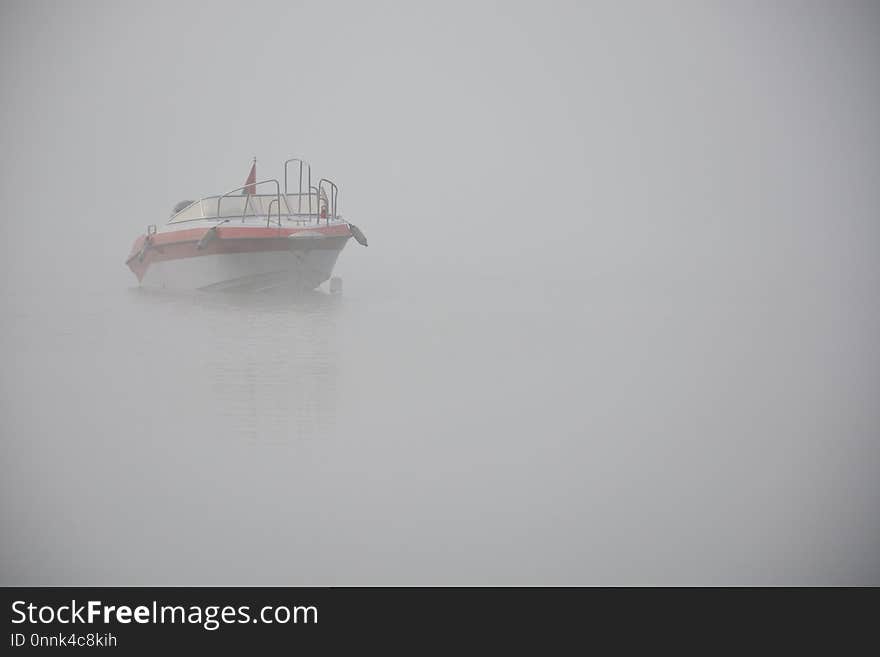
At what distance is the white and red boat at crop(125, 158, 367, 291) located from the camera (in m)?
24.2

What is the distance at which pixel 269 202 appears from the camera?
26.6m

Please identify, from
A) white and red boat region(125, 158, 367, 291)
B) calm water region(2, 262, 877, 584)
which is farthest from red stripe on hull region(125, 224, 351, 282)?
calm water region(2, 262, 877, 584)

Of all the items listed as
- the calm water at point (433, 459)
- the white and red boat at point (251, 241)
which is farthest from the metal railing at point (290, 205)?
the calm water at point (433, 459)

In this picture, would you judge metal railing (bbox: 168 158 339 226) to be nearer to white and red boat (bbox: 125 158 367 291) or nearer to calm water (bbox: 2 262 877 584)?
white and red boat (bbox: 125 158 367 291)

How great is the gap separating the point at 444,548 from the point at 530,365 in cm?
771

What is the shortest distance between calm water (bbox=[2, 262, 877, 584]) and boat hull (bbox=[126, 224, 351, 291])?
6.25 metres

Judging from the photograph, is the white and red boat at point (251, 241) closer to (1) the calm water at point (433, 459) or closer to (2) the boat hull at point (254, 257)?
(2) the boat hull at point (254, 257)

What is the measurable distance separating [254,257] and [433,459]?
51.2ft

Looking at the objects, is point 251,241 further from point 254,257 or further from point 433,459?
point 433,459

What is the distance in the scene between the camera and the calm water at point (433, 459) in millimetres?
7598

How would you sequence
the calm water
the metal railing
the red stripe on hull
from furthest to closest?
the metal railing → the red stripe on hull → the calm water

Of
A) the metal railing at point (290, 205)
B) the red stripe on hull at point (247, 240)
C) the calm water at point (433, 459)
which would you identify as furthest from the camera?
the metal railing at point (290, 205)

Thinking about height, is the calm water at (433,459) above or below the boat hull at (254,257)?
below

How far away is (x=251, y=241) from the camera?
949 inches
